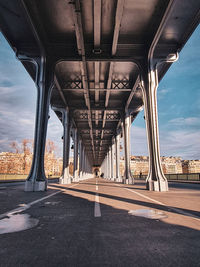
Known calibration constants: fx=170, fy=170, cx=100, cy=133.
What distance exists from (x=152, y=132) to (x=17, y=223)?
10568 millimetres

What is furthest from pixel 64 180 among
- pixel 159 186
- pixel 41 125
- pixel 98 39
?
pixel 98 39

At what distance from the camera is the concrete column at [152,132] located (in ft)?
36.6

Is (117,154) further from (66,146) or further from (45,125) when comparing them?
(45,125)

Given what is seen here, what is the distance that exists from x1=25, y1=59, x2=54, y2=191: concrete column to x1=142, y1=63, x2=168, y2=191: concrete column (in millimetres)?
7352

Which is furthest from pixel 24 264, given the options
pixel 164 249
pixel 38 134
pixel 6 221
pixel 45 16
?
pixel 45 16

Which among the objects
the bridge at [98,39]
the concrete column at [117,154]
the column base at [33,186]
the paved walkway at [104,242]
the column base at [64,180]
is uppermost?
the bridge at [98,39]

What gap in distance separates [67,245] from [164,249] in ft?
4.28

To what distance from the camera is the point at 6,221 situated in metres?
3.60

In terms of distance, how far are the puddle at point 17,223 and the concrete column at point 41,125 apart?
7.48m

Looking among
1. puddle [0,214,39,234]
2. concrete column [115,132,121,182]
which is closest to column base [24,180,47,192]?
puddle [0,214,39,234]

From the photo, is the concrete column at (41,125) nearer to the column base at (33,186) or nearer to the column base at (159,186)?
the column base at (33,186)

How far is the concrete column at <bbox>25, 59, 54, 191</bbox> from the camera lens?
36.8 feet

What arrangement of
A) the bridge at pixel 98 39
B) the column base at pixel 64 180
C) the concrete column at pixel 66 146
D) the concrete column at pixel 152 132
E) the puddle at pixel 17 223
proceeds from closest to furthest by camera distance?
1. the puddle at pixel 17 223
2. the bridge at pixel 98 39
3. the concrete column at pixel 152 132
4. the column base at pixel 64 180
5. the concrete column at pixel 66 146

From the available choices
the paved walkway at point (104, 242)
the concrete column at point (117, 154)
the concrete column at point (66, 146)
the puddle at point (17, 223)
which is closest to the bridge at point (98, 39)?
the puddle at point (17, 223)
